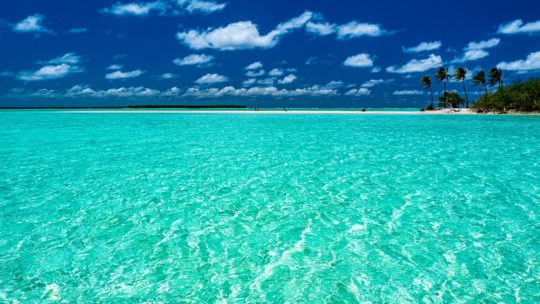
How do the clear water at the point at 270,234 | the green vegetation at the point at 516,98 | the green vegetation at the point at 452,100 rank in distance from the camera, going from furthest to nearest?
the green vegetation at the point at 452,100
the green vegetation at the point at 516,98
the clear water at the point at 270,234

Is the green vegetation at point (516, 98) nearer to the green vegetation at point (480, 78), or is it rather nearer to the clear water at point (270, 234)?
the green vegetation at point (480, 78)

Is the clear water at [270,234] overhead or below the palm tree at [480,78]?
below

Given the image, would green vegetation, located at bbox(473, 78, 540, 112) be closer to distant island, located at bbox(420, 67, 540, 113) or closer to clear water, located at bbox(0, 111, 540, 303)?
distant island, located at bbox(420, 67, 540, 113)

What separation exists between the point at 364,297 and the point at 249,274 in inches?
49.5

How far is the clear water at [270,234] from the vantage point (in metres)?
3.46

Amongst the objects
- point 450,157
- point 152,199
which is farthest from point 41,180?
point 450,157

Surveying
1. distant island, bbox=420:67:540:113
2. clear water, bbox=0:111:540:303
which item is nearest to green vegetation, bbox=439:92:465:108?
distant island, bbox=420:67:540:113

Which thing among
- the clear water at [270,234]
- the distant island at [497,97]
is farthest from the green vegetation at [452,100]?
the clear water at [270,234]

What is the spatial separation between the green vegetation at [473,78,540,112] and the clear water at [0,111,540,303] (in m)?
42.6

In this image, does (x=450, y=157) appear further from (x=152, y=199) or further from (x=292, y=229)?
(x=152, y=199)

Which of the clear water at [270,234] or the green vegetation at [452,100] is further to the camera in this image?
the green vegetation at [452,100]

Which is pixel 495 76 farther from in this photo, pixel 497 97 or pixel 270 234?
pixel 270 234

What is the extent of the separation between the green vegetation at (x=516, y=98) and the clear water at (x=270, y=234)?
42617mm

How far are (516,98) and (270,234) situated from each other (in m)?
51.4
